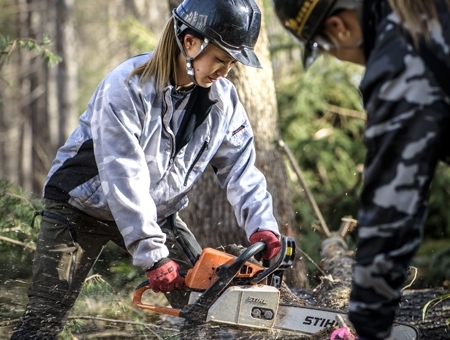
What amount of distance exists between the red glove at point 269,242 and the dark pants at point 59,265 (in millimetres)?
594

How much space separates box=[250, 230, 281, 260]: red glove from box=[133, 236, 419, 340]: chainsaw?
66 mm

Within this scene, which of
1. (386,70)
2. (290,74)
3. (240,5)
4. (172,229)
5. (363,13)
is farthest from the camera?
(290,74)

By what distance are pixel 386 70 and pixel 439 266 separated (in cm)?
486

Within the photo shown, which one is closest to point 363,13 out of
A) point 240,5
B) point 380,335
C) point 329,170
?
point 380,335

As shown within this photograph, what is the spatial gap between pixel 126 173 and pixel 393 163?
1797 millimetres

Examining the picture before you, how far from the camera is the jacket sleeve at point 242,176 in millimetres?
4117

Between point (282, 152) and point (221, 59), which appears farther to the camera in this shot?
point (282, 152)

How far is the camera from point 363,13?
7.65ft

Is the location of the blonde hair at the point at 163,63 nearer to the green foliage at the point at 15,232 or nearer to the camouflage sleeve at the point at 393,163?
the camouflage sleeve at the point at 393,163

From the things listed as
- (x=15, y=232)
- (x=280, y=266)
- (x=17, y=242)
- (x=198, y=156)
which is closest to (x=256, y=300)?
(x=280, y=266)

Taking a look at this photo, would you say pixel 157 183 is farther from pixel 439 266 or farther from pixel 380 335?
pixel 439 266

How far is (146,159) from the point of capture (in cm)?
387

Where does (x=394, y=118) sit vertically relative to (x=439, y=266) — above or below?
above

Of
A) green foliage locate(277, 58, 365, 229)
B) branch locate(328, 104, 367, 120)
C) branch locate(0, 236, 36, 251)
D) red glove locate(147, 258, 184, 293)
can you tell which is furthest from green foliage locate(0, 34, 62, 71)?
branch locate(328, 104, 367, 120)
